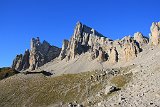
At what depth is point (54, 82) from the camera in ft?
308

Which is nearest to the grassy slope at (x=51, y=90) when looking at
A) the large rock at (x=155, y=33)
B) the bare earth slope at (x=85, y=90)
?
the bare earth slope at (x=85, y=90)

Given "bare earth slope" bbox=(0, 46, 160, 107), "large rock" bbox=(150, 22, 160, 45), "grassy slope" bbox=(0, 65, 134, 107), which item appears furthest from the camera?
"large rock" bbox=(150, 22, 160, 45)

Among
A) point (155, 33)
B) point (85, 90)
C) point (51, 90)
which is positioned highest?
point (155, 33)

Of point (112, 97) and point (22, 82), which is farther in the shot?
point (22, 82)

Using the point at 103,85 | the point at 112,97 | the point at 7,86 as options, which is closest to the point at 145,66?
the point at 103,85

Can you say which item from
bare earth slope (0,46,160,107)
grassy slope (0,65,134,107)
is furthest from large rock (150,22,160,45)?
grassy slope (0,65,134,107)

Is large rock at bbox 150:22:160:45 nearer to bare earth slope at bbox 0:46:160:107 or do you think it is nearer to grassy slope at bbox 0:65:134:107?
bare earth slope at bbox 0:46:160:107

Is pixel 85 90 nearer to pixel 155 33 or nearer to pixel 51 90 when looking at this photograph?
pixel 51 90

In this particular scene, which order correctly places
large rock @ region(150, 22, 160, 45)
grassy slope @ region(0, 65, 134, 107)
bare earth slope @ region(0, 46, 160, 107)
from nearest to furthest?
bare earth slope @ region(0, 46, 160, 107), grassy slope @ region(0, 65, 134, 107), large rock @ region(150, 22, 160, 45)

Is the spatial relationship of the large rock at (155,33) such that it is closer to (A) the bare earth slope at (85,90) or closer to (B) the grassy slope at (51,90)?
(A) the bare earth slope at (85,90)

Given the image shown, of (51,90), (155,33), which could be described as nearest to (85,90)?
(51,90)

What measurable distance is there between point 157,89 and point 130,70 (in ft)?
80.1

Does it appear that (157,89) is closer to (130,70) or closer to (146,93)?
(146,93)

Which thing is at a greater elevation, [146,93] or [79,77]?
[79,77]
